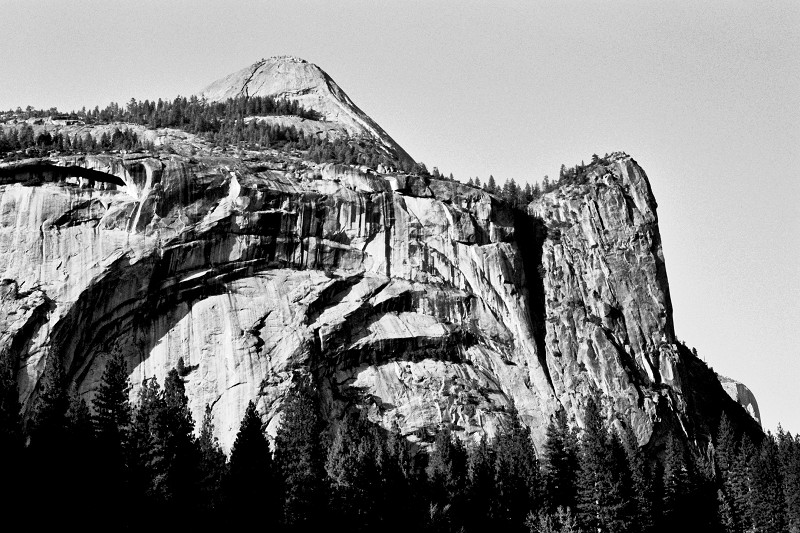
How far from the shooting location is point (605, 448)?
8944cm

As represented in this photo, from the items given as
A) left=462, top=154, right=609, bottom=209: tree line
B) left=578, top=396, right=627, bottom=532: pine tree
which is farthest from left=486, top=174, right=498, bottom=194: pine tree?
left=578, top=396, right=627, bottom=532: pine tree

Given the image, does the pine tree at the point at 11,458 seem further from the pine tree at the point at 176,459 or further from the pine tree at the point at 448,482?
the pine tree at the point at 448,482

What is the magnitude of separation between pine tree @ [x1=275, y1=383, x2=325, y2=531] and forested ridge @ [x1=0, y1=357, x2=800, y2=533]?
0.13 m

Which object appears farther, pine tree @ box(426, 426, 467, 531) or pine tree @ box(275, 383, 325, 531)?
pine tree @ box(426, 426, 467, 531)

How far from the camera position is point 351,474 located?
8144 cm


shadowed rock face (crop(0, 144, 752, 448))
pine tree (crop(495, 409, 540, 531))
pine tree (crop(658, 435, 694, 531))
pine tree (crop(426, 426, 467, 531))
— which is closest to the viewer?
pine tree (crop(426, 426, 467, 531))

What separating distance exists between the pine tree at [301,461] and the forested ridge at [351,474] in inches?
5.0

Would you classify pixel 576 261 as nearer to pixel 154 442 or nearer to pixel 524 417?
pixel 524 417

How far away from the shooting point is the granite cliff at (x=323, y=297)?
10800cm

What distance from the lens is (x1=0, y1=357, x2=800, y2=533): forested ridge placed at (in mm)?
65750

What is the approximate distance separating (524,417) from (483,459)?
2137 cm

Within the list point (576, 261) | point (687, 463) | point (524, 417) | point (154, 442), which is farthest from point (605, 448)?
point (576, 261)

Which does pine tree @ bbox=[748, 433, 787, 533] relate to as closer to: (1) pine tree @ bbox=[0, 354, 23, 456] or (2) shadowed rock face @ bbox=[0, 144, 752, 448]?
(2) shadowed rock face @ bbox=[0, 144, 752, 448]

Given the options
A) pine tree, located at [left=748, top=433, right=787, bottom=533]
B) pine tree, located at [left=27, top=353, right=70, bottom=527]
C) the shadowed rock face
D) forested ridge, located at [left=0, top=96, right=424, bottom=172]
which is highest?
forested ridge, located at [left=0, top=96, right=424, bottom=172]
